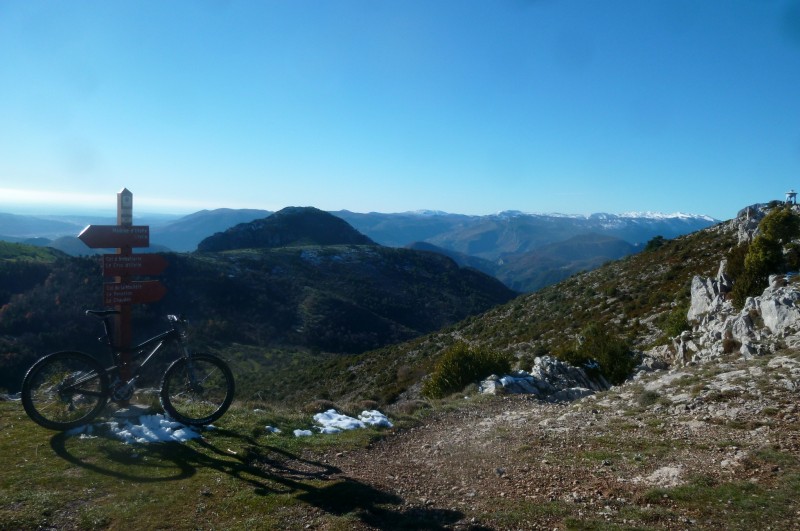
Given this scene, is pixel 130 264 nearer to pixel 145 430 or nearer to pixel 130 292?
pixel 130 292

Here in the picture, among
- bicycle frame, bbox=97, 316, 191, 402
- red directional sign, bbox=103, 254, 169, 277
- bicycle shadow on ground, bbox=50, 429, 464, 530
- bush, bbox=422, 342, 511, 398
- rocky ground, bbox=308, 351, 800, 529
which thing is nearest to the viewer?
rocky ground, bbox=308, 351, 800, 529

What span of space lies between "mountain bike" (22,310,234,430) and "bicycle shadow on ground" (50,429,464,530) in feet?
1.47

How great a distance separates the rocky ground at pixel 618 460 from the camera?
16.4 feet

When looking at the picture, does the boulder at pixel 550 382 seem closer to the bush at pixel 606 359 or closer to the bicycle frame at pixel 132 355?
the bush at pixel 606 359

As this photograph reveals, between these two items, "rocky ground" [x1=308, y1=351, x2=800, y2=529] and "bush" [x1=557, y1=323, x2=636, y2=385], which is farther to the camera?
"bush" [x1=557, y1=323, x2=636, y2=385]

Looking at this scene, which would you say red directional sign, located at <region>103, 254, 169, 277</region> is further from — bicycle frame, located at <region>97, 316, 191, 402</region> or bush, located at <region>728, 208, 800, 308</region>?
bush, located at <region>728, 208, 800, 308</region>

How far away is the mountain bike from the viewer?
6.91 meters

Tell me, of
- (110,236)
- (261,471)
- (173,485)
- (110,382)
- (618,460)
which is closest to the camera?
(173,485)

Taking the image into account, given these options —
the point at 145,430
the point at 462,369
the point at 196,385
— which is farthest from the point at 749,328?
the point at 145,430

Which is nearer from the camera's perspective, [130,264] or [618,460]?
[618,460]

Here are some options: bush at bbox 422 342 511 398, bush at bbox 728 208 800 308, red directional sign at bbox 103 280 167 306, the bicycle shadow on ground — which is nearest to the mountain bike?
red directional sign at bbox 103 280 167 306

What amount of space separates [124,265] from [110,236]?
0.49 meters

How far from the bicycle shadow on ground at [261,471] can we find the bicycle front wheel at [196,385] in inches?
25.7

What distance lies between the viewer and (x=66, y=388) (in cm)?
688
